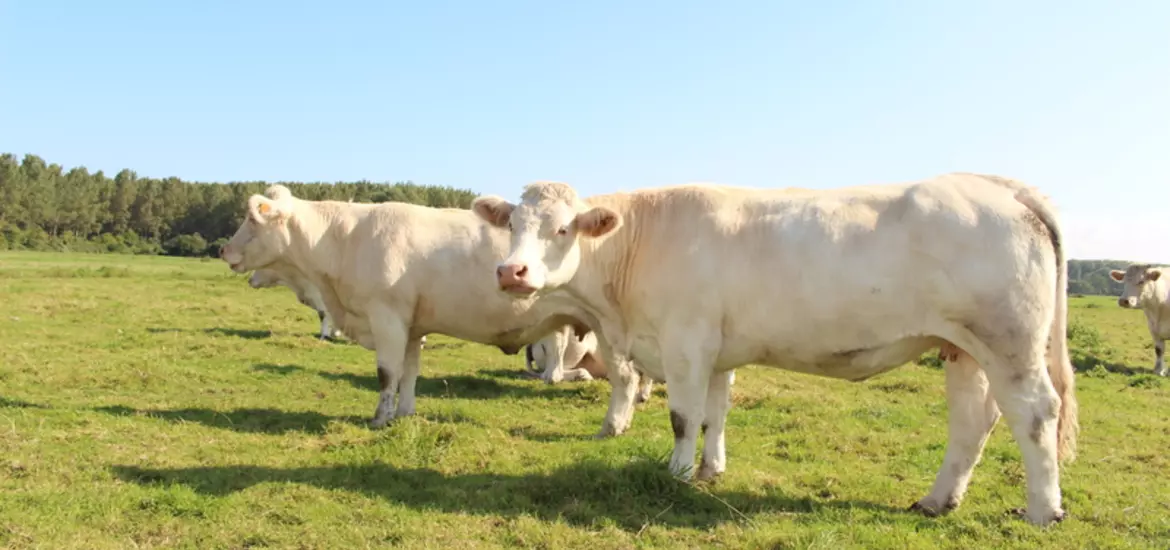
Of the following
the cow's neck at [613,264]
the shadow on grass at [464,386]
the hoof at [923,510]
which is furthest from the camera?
the shadow on grass at [464,386]

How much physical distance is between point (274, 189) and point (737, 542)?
24.8 feet

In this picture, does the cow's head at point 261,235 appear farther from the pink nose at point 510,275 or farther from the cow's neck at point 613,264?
the pink nose at point 510,275

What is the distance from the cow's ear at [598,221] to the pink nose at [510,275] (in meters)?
0.70

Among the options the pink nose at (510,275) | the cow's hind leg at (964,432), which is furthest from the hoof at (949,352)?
the pink nose at (510,275)

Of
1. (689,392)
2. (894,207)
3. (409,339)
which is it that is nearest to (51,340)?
(409,339)

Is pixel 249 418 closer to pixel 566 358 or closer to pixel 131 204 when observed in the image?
pixel 566 358

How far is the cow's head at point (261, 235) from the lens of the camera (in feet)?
32.5

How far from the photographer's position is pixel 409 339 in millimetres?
9969

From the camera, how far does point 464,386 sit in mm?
12367

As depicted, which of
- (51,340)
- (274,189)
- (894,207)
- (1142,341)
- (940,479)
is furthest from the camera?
(1142,341)

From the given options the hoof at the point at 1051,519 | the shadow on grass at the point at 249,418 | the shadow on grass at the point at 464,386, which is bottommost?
the shadow on grass at the point at 464,386

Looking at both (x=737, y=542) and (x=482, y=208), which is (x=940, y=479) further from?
(x=482, y=208)

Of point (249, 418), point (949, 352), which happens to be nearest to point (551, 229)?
point (949, 352)

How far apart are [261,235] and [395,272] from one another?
1.91m
